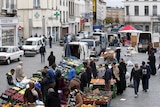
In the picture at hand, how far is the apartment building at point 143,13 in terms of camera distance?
267 ft

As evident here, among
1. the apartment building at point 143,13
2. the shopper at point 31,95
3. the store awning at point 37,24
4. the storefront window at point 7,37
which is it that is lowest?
the shopper at point 31,95

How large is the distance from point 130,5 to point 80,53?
167 ft

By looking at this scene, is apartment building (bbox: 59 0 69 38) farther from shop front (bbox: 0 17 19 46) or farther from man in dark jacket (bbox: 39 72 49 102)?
man in dark jacket (bbox: 39 72 49 102)

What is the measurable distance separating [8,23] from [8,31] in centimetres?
153

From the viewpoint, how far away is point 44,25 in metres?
59.5

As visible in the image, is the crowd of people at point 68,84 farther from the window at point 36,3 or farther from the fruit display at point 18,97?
the window at point 36,3

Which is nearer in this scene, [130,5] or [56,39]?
[56,39]

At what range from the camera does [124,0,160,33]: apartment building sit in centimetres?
8127

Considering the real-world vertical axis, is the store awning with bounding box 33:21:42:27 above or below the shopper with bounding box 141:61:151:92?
above

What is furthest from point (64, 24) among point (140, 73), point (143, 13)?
point (140, 73)

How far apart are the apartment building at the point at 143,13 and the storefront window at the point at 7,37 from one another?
40651 mm

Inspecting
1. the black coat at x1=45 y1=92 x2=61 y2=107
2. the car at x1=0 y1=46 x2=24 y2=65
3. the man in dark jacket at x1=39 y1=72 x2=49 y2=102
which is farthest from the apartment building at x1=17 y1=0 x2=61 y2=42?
the black coat at x1=45 y1=92 x2=61 y2=107

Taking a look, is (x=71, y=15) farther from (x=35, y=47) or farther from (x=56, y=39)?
(x=35, y=47)

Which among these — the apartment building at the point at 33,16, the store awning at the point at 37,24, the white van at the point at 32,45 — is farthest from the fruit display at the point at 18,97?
the store awning at the point at 37,24
